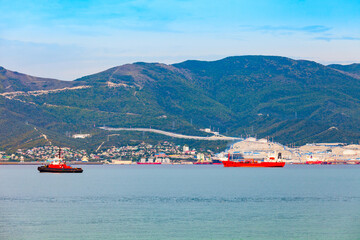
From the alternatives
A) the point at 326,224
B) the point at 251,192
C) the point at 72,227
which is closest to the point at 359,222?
the point at 326,224

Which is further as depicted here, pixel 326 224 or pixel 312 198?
pixel 312 198

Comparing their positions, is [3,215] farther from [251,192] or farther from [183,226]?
[251,192]

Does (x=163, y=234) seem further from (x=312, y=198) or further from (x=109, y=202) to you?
(x=312, y=198)

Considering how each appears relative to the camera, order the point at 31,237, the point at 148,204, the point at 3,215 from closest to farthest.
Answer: the point at 31,237
the point at 3,215
the point at 148,204

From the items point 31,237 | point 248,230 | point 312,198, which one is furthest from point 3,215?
point 312,198

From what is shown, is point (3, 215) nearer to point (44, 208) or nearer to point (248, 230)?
point (44, 208)

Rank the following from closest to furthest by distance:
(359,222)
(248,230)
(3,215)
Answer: (248,230) → (359,222) → (3,215)

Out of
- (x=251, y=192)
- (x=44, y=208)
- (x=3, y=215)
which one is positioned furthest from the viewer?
(x=251, y=192)

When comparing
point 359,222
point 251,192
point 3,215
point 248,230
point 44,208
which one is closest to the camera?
point 248,230

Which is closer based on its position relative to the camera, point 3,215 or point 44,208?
point 3,215
